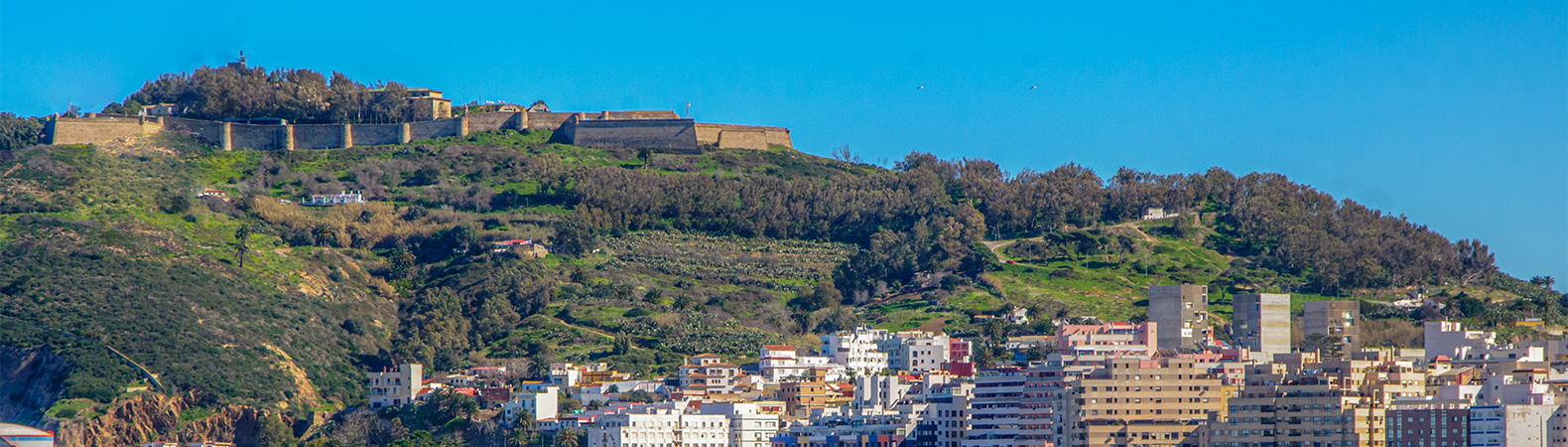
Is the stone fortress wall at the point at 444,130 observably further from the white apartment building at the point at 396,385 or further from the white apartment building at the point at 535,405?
the white apartment building at the point at 535,405

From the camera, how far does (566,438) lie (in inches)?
3474

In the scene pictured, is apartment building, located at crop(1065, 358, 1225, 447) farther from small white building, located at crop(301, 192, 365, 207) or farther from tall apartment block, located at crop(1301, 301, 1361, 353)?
small white building, located at crop(301, 192, 365, 207)

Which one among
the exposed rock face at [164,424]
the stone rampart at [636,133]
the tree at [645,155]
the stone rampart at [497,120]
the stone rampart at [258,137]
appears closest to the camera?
the exposed rock face at [164,424]

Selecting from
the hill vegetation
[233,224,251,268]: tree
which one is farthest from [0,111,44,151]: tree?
[233,224,251,268]: tree

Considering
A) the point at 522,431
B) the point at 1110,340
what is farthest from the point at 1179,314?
the point at 522,431

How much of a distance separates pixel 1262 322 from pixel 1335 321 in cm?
484

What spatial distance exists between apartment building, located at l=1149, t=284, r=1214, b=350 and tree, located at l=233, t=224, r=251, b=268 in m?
41.4

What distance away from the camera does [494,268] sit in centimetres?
11338

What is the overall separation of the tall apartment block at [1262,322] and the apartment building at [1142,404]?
1832 cm

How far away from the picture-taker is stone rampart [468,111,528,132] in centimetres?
13900

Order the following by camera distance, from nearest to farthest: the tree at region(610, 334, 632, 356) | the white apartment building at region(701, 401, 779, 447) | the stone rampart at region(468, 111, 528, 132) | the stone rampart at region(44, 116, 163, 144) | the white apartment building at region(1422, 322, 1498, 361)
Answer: the white apartment building at region(701, 401, 779, 447) → the white apartment building at region(1422, 322, 1498, 361) → the tree at region(610, 334, 632, 356) → the stone rampart at region(44, 116, 163, 144) → the stone rampart at region(468, 111, 528, 132)

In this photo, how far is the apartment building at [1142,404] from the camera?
79.2 metres

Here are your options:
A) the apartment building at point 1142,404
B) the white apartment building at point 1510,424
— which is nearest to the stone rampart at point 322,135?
the apartment building at point 1142,404

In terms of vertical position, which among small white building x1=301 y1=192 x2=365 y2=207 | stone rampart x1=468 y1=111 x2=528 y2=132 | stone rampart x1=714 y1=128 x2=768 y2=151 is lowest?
small white building x1=301 y1=192 x2=365 y2=207
